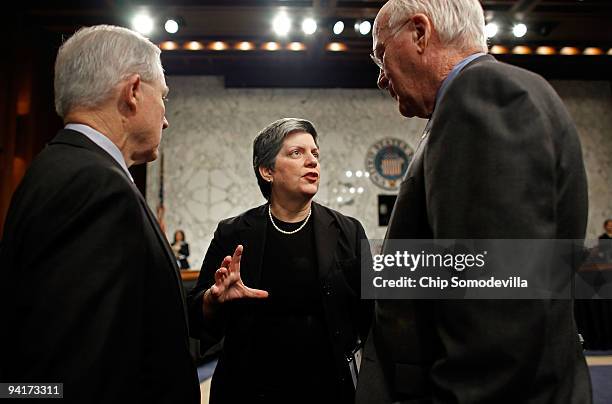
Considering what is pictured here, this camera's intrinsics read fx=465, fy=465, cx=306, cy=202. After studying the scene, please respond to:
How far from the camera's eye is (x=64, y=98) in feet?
3.92

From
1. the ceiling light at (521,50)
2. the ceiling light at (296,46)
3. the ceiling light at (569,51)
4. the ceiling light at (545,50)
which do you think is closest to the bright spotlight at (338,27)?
the ceiling light at (296,46)

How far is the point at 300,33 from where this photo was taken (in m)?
7.39

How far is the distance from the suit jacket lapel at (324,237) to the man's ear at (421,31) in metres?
1.03

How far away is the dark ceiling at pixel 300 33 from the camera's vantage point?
21.4 ft

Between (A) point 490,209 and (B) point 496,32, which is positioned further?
(B) point 496,32

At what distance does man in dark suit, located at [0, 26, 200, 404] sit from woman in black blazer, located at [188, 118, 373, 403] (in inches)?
17.2

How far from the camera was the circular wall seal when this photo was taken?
28.9 ft

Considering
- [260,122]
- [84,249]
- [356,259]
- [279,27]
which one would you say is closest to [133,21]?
[279,27]

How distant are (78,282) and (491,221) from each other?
809 millimetres

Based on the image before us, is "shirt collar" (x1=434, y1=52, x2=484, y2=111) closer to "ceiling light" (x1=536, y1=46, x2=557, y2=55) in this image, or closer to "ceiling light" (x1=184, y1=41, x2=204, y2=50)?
"ceiling light" (x1=184, y1=41, x2=204, y2=50)

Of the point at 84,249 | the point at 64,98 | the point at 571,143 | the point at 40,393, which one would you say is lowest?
the point at 40,393

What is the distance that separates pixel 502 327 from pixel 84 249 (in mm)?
822

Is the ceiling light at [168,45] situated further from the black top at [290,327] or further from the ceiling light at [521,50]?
the black top at [290,327]

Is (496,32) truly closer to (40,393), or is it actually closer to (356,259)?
(356,259)
